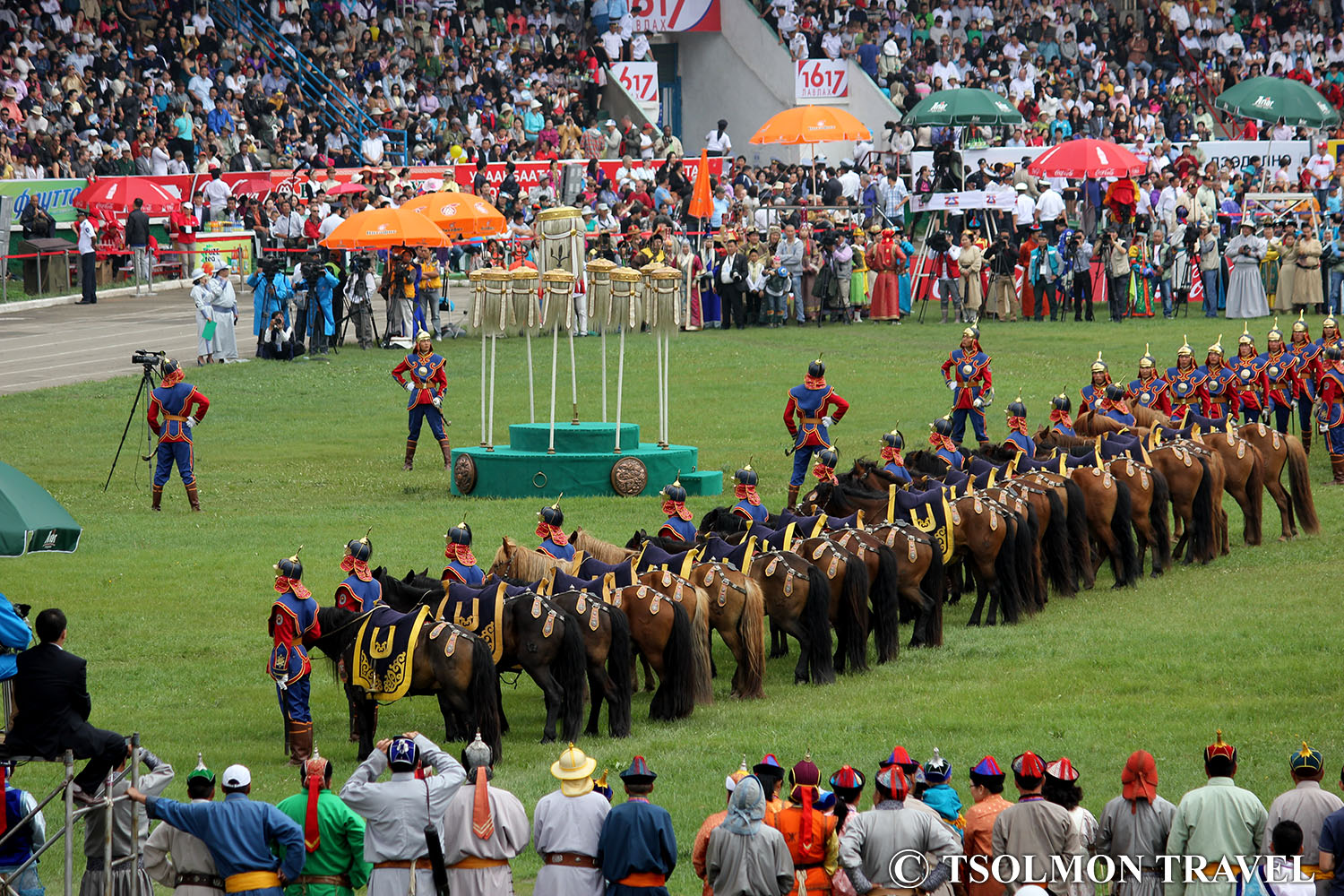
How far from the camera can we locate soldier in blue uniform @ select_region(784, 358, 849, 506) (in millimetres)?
21219

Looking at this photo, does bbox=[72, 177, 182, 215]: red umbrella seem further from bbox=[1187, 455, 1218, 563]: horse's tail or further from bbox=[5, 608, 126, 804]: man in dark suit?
bbox=[5, 608, 126, 804]: man in dark suit

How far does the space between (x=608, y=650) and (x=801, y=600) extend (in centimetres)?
213

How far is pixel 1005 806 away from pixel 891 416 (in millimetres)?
19036

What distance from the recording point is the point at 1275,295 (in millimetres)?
36688

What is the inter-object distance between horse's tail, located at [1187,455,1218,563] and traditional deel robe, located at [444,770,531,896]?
38.9ft

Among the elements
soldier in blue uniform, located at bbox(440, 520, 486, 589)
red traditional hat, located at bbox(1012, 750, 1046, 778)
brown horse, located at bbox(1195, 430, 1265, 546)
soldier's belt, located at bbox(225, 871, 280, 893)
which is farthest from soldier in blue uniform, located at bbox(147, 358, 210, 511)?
red traditional hat, located at bbox(1012, 750, 1046, 778)

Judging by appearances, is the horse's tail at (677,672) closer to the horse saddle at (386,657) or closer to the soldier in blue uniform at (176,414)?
the horse saddle at (386,657)

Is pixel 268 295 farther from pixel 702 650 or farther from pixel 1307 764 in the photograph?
pixel 1307 764

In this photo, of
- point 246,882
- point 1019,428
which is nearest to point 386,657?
point 246,882

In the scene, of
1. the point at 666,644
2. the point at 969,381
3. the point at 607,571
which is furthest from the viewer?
the point at 969,381

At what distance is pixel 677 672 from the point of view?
46.1ft

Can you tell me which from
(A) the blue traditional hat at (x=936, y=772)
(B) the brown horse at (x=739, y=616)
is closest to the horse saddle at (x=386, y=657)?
(B) the brown horse at (x=739, y=616)

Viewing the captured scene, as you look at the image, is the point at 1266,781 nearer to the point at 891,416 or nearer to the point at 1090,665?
the point at 1090,665

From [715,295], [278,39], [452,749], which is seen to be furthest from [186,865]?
[278,39]
